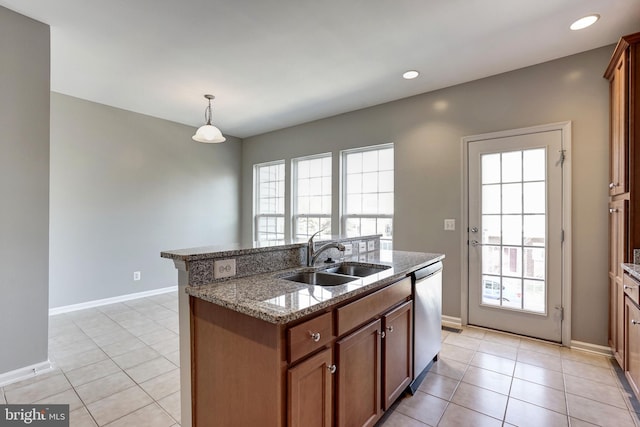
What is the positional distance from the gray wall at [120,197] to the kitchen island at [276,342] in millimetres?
3203

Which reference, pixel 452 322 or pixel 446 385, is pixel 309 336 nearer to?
pixel 446 385

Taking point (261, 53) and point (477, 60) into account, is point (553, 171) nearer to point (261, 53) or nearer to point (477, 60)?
point (477, 60)

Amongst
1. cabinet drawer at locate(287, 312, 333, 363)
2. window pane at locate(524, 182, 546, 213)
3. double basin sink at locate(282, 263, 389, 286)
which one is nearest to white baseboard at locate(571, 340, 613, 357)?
window pane at locate(524, 182, 546, 213)

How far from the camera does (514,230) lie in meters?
2.98

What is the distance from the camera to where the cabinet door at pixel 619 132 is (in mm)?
2146

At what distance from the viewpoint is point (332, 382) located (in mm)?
1332

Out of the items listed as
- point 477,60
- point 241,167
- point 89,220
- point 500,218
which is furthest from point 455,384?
point 241,167

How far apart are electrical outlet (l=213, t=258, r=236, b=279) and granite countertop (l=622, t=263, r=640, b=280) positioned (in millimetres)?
2318

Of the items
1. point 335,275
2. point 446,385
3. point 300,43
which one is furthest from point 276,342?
point 300,43

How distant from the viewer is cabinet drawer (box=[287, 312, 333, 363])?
3.69ft

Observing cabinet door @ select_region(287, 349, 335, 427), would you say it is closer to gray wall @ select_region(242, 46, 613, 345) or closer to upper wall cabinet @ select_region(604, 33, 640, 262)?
upper wall cabinet @ select_region(604, 33, 640, 262)

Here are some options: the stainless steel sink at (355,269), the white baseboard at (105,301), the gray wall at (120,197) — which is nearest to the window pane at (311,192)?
the gray wall at (120,197)

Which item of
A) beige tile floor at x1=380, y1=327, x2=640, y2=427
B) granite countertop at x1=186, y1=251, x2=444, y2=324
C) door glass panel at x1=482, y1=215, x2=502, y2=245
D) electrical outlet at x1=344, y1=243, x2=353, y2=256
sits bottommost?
beige tile floor at x1=380, y1=327, x2=640, y2=427

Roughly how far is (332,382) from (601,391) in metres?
2.05
